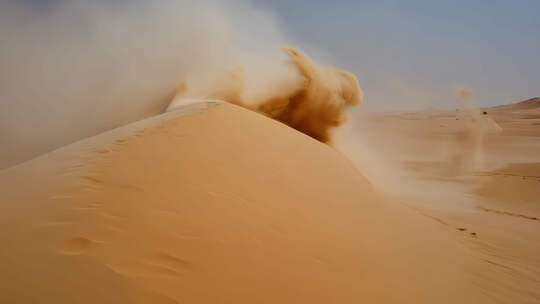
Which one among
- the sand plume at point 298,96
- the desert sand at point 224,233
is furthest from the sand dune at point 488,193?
the sand plume at point 298,96

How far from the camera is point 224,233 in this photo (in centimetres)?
244

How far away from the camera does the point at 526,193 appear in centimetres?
962

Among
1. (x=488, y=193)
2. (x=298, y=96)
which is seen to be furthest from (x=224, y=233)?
(x=488, y=193)

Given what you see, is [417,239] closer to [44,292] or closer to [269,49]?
[44,292]

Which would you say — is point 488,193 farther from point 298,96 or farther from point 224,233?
point 224,233

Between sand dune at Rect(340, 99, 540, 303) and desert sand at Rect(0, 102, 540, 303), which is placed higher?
sand dune at Rect(340, 99, 540, 303)

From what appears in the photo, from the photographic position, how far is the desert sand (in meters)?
1.88

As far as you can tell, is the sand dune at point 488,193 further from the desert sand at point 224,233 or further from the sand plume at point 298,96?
the sand plume at point 298,96

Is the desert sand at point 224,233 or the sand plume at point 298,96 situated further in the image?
the sand plume at point 298,96

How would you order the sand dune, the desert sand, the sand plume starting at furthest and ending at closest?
the sand plume
the sand dune
the desert sand

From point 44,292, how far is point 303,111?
25.8ft

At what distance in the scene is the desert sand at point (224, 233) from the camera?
1.88 m

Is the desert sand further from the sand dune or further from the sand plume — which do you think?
the sand plume

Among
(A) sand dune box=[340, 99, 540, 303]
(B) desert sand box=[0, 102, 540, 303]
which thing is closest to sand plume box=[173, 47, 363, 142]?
(A) sand dune box=[340, 99, 540, 303]
